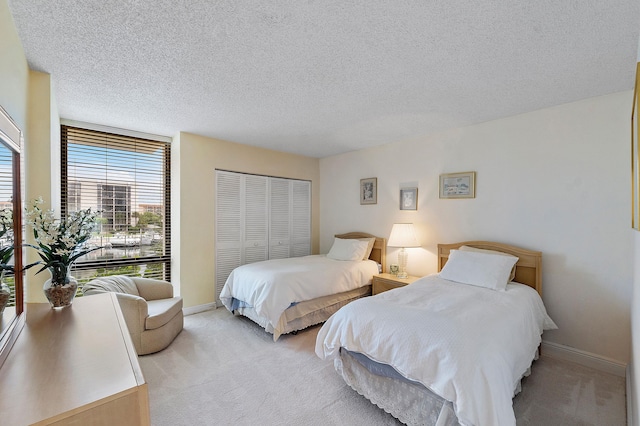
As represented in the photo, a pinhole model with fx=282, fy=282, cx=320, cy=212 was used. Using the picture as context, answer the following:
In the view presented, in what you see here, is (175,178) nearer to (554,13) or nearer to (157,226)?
(157,226)

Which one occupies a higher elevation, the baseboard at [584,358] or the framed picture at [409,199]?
the framed picture at [409,199]

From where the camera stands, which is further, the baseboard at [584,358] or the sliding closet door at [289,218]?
the sliding closet door at [289,218]

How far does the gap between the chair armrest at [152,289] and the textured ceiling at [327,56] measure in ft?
6.31

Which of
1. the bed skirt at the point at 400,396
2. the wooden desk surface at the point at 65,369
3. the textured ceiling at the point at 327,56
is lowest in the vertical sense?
the bed skirt at the point at 400,396

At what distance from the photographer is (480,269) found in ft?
9.30

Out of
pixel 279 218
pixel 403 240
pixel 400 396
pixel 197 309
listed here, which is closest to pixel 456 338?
pixel 400 396

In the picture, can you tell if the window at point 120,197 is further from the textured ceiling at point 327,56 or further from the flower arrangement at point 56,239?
the flower arrangement at point 56,239

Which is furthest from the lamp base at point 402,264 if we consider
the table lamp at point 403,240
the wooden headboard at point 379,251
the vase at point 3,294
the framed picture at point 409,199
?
the vase at point 3,294

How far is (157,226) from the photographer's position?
404cm

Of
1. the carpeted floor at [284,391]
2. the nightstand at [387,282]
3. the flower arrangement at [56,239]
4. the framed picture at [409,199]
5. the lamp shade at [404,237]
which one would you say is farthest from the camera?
the framed picture at [409,199]

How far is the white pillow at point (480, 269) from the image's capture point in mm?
2711

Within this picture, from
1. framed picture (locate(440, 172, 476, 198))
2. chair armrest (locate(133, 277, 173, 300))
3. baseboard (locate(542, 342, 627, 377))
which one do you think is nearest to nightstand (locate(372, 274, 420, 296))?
framed picture (locate(440, 172, 476, 198))

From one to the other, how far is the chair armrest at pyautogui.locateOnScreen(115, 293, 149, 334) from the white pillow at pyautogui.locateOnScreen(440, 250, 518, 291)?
10.2ft

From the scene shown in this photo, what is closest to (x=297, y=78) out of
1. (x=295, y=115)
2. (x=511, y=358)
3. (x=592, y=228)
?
(x=295, y=115)
